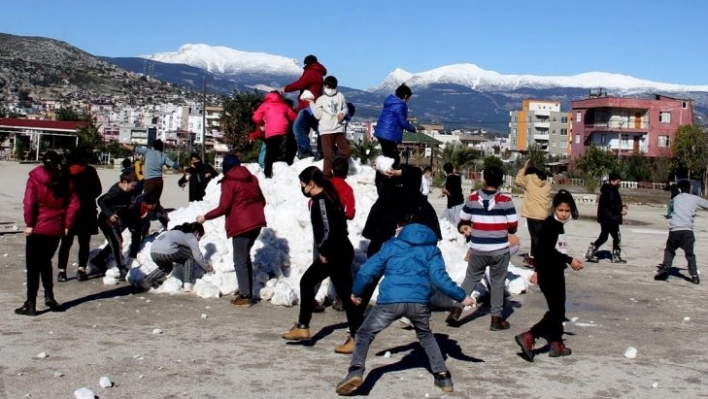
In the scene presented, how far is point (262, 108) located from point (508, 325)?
6.26m

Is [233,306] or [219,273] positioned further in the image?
[219,273]

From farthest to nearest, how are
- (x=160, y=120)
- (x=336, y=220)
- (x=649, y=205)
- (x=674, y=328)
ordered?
(x=160, y=120), (x=649, y=205), (x=674, y=328), (x=336, y=220)

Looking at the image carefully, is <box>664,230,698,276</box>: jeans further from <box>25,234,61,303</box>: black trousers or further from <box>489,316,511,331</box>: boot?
<box>25,234,61,303</box>: black trousers

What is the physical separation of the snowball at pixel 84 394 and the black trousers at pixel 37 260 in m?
3.09

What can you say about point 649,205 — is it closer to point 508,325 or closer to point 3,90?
point 508,325

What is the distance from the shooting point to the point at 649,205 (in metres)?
40.4

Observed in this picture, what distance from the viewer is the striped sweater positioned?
895cm

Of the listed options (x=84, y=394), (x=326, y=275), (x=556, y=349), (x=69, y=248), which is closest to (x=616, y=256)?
(x=556, y=349)

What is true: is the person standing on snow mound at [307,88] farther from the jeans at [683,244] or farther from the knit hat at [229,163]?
the jeans at [683,244]

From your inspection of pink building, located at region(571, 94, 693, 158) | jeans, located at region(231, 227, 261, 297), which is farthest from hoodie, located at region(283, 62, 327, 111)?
pink building, located at region(571, 94, 693, 158)

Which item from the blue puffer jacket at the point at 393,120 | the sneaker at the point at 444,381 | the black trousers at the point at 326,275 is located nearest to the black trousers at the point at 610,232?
the blue puffer jacket at the point at 393,120

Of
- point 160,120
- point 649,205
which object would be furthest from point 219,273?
point 160,120

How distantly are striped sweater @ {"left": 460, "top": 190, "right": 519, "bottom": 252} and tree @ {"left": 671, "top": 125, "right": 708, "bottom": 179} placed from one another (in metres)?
57.6

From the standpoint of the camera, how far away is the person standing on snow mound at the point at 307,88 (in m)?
13.5
